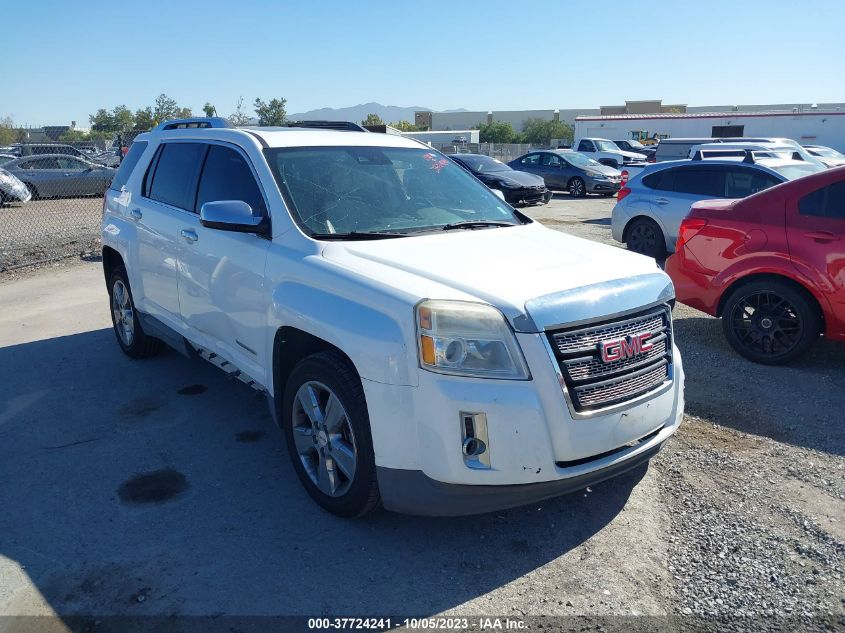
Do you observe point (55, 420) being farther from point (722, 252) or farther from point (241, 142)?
point (722, 252)

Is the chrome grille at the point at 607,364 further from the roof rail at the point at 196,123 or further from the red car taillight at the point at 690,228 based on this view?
the roof rail at the point at 196,123

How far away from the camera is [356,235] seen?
12.6 ft

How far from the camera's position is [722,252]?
6.13 metres

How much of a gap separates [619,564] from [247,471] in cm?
222

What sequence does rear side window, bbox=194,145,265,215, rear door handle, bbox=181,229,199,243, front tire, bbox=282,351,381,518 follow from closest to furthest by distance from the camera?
front tire, bbox=282,351,381,518 < rear side window, bbox=194,145,265,215 < rear door handle, bbox=181,229,199,243

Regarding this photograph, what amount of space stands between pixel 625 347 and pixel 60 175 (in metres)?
21.5

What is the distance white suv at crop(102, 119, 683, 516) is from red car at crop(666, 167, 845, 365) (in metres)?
2.46

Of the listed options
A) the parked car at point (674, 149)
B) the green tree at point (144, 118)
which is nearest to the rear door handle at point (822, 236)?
the parked car at point (674, 149)

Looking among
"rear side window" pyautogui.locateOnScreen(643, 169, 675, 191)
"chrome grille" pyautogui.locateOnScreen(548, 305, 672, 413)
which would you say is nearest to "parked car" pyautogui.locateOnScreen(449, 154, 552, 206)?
"rear side window" pyautogui.locateOnScreen(643, 169, 675, 191)

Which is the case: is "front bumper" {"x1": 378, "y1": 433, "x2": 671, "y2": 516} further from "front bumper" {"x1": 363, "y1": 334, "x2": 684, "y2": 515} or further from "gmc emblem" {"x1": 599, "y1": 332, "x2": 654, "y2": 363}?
"gmc emblem" {"x1": 599, "y1": 332, "x2": 654, "y2": 363}

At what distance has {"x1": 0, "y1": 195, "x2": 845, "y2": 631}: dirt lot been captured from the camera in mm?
2988

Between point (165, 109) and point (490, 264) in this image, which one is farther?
point (165, 109)

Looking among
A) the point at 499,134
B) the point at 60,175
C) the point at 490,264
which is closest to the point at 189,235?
the point at 490,264

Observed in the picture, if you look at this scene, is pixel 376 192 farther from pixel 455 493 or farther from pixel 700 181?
pixel 700 181
